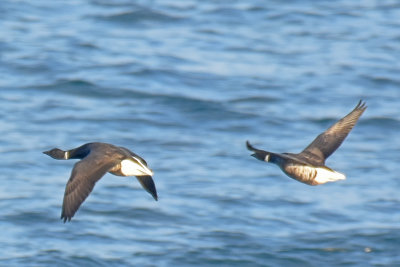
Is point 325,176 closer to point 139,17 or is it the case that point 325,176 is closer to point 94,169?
point 94,169

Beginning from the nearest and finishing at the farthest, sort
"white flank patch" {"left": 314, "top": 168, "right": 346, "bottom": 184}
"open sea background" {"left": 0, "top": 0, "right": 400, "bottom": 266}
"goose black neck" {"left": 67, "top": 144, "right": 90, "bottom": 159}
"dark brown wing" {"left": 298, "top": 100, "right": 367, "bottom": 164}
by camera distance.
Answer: "white flank patch" {"left": 314, "top": 168, "right": 346, "bottom": 184}, "goose black neck" {"left": 67, "top": 144, "right": 90, "bottom": 159}, "dark brown wing" {"left": 298, "top": 100, "right": 367, "bottom": 164}, "open sea background" {"left": 0, "top": 0, "right": 400, "bottom": 266}

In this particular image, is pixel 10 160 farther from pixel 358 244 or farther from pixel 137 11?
pixel 137 11

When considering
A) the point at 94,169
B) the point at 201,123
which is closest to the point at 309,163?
the point at 94,169

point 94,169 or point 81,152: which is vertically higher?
point 94,169

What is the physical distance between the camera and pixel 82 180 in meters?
8.06

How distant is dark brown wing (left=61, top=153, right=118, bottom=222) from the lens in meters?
7.91

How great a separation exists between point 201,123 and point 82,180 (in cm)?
790

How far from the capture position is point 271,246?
1198 cm

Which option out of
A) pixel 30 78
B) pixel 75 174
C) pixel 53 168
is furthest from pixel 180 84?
pixel 75 174

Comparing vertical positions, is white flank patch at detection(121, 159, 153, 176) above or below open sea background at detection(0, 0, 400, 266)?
above

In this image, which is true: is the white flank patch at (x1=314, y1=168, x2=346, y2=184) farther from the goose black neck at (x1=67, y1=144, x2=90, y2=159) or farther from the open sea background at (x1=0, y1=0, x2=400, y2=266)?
the open sea background at (x1=0, y1=0, x2=400, y2=266)

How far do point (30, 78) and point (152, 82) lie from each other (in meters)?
1.91

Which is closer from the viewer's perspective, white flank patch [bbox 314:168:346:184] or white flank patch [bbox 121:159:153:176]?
white flank patch [bbox 121:159:153:176]

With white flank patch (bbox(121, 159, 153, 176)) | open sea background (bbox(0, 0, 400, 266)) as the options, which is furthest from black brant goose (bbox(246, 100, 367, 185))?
open sea background (bbox(0, 0, 400, 266))
